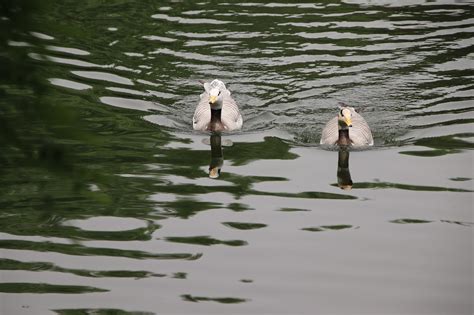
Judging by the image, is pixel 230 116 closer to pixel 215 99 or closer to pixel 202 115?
pixel 202 115

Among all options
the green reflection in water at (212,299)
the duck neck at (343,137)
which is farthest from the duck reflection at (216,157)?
the green reflection in water at (212,299)

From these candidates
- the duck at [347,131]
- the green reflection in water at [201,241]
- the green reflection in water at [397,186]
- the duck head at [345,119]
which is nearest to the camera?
the green reflection in water at [201,241]

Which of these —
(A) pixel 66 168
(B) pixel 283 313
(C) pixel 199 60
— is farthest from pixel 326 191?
(A) pixel 66 168

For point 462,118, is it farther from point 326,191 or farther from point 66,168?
point 66,168

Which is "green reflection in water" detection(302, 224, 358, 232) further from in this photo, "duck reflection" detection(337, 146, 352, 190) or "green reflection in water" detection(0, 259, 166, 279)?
"green reflection in water" detection(0, 259, 166, 279)

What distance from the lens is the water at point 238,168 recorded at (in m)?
A: 3.99

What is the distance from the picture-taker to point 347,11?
67.3 ft

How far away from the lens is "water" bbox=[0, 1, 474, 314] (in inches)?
157

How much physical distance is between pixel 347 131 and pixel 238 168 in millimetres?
1984

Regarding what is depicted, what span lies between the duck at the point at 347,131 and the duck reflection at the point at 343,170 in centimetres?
12

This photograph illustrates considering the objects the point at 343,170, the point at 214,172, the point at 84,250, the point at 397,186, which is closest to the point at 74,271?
the point at 84,250

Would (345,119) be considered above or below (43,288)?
above

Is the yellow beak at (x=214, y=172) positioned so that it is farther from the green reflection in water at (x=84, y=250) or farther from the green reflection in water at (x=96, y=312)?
the green reflection in water at (x=96, y=312)

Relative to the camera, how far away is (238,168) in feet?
42.1
